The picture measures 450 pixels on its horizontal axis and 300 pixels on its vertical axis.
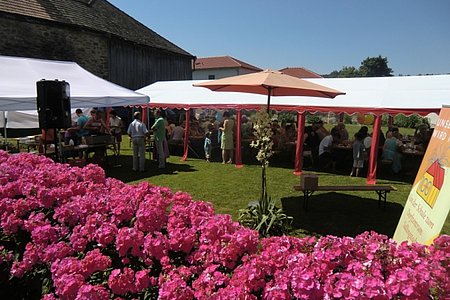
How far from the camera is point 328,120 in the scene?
3142 cm

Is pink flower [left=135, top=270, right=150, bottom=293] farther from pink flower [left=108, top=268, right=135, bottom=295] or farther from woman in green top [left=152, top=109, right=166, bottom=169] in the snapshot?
woman in green top [left=152, top=109, right=166, bottom=169]

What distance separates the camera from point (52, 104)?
7012mm

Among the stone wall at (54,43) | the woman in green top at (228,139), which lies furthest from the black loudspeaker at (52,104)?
the stone wall at (54,43)

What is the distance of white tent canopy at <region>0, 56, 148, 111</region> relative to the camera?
8047 millimetres

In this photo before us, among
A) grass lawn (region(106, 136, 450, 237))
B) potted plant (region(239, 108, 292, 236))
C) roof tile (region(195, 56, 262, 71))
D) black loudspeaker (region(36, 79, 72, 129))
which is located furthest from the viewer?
→ roof tile (region(195, 56, 262, 71))

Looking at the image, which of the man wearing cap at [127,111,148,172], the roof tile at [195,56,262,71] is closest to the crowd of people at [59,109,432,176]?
the man wearing cap at [127,111,148,172]

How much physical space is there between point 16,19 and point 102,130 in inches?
394

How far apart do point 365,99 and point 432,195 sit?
667 centimetres

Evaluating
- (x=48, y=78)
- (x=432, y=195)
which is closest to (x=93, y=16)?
(x=48, y=78)

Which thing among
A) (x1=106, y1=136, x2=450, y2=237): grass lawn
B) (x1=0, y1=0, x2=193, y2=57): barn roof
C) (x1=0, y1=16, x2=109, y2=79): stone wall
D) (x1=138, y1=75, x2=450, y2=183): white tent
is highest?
(x1=0, y1=0, x2=193, y2=57): barn roof

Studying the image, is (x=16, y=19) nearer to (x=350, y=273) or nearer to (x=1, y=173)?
(x=1, y=173)

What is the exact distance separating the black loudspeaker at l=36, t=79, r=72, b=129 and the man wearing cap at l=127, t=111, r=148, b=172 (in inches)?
96.5

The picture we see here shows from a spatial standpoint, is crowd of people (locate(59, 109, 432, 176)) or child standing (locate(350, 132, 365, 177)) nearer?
child standing (locate(350, 132, 365, 177))

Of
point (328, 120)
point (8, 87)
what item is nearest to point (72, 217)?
point (8, 87)
